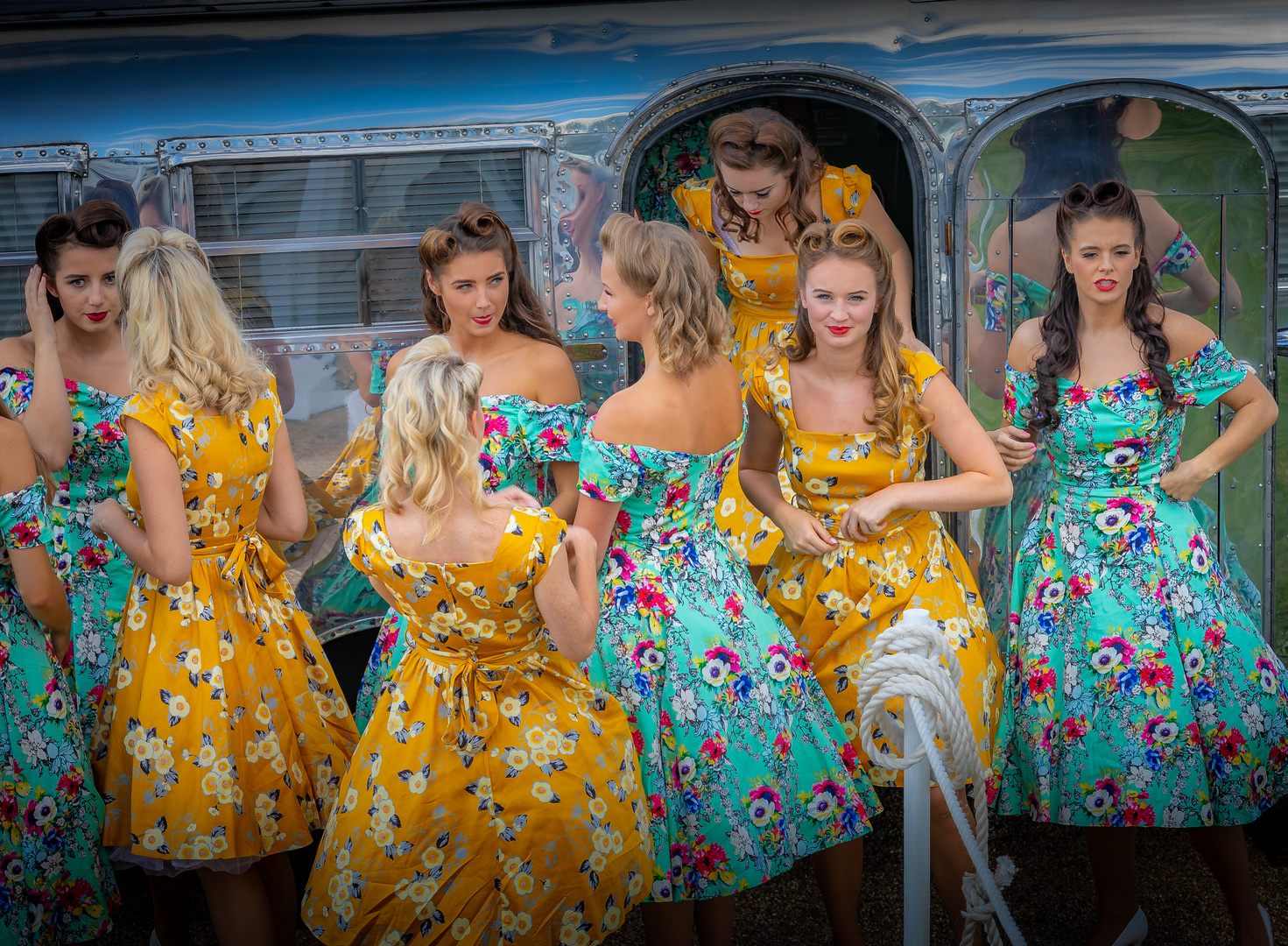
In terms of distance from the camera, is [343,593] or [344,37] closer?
[344,37]

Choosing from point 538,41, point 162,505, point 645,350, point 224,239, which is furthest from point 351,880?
point 538,41

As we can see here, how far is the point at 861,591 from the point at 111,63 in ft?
11.1

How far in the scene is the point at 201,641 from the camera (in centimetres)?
286

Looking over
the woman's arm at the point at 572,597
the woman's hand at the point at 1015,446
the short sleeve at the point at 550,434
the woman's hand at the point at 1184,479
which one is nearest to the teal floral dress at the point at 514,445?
the short sleeve at the point at 550,434

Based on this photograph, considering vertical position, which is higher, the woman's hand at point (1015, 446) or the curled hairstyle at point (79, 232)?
the curled hairstyle at point (79, 232)

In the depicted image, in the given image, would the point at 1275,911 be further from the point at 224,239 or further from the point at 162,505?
the point at 224,239

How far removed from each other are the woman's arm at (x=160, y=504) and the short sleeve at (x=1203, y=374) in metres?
2.86

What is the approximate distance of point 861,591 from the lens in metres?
3.08

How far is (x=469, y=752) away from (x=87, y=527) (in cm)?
190

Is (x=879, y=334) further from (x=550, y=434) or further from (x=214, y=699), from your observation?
(x=214, y=699)

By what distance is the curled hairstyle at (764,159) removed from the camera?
3.99 m

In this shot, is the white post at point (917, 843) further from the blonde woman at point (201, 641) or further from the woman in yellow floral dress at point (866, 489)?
the blonde woman at point (201, 641)

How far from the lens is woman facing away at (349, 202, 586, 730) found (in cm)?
329


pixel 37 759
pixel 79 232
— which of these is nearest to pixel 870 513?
pixel 37 759
